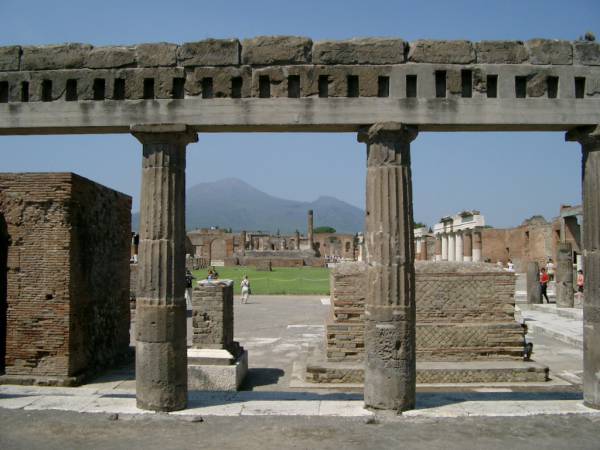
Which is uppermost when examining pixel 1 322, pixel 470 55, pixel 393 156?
pixel 470 55

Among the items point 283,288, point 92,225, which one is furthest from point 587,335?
point 283,288

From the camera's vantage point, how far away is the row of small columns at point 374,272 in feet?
20.3

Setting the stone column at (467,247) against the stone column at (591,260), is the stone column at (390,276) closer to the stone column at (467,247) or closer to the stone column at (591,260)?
the stone column at (591,260)

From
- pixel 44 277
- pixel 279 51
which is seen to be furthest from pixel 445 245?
pixel 279 51

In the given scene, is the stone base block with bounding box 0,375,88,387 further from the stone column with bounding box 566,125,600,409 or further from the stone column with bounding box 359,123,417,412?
the stone column with bounding box 566,125,600,409

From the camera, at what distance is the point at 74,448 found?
5.23 meters

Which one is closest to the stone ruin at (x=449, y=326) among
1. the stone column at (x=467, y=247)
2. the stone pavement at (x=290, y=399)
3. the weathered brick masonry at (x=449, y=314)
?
the weathered brick masonry at (x=449, y=314)

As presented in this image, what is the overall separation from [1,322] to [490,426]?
870 cm

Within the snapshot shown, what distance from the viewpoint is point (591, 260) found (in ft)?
21.1

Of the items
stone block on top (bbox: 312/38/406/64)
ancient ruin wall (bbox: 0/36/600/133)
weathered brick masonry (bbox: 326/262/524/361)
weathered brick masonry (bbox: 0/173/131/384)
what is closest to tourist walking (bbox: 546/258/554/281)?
weathered brick masonry (bbox: 326/262/524/361)

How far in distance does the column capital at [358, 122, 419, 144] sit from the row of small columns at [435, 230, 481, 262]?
3285 cm

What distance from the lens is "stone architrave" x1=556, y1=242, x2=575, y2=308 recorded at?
20.2 meters

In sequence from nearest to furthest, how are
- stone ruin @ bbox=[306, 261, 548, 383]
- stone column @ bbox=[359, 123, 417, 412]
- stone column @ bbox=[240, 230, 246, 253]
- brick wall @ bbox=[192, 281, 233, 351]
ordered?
stone column @ bbox=[359, 123, 417, 412], stone ruin @ bbox=[306, 261, 548, 383], brick wall @ bbox=[192, 281, 233, 351], stone column @ bbox=[240, 230, 246, 253]

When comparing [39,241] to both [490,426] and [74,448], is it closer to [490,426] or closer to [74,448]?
[74,448]
